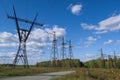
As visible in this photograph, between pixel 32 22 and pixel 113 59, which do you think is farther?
pixel 113 59

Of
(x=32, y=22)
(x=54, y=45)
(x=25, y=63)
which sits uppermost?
(x=32, y=22)

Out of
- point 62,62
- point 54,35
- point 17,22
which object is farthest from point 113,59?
point 17,22

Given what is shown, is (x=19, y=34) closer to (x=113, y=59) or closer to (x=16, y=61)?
(x=16, y=61)

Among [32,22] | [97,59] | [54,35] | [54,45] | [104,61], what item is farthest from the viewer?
[97,59]

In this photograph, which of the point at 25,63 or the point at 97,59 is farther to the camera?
the point at 97,59

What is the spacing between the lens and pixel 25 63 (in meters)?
54.8

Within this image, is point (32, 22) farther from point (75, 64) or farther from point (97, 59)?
point (97, 59)

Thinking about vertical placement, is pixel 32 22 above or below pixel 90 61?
above

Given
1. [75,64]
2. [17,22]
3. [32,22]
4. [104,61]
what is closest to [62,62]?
[75,64]

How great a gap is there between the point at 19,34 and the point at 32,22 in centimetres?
757

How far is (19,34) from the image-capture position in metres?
54.0

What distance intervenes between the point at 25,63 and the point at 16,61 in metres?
2.10

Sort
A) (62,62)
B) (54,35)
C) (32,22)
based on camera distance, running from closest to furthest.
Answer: (32,22), (54,35), (62,62)

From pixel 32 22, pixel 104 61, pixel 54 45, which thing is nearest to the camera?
pixel 32 22
